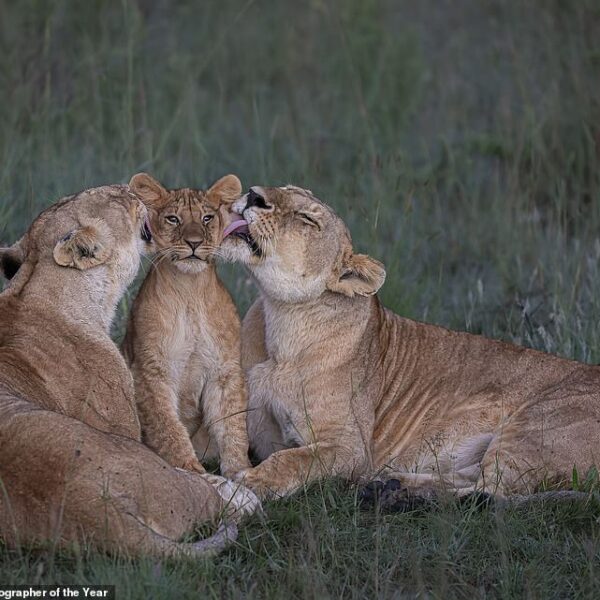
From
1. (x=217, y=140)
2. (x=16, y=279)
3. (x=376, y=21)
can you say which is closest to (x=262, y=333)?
(x=16, y=279)

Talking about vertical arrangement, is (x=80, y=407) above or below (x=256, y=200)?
below

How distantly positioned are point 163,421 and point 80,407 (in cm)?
53

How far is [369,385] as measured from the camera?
5438 millimetres

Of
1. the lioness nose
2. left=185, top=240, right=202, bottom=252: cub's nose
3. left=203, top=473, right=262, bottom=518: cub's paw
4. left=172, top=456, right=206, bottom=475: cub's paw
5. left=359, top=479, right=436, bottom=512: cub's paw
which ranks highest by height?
the lioness nose

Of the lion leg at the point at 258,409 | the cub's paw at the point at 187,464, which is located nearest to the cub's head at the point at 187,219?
the lion leg at the point at 258,409

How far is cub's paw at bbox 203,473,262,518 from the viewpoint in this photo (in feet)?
14.5

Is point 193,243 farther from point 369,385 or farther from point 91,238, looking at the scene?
point 369,385

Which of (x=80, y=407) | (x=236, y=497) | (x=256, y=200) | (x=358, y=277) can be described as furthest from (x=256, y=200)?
(x=236, y=497)

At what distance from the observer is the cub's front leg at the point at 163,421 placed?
491 cm

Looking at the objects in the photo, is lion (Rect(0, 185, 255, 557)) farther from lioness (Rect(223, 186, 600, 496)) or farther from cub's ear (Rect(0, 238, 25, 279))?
lioness (Rect(223, 186, 600, 496))

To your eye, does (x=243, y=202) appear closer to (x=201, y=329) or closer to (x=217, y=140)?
(x=201, y=329)

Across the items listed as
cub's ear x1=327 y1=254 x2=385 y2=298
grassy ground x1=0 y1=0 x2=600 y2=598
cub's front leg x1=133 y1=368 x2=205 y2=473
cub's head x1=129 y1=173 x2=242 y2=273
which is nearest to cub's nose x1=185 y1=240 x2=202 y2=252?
cub's head x1=129 y1=173 x2=242 y2=273

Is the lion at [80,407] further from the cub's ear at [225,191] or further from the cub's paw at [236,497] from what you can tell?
the cub's ear at [225,191]

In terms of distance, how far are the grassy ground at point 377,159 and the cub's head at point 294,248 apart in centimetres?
88
